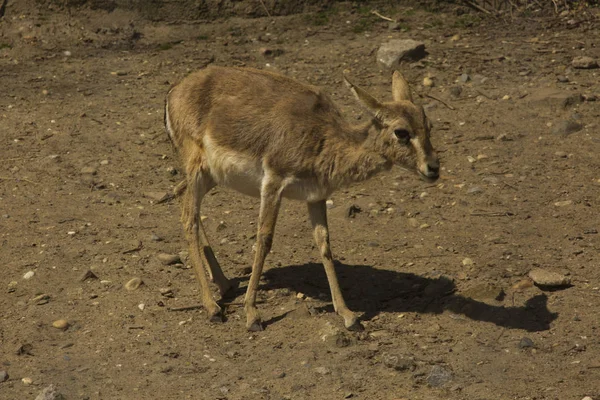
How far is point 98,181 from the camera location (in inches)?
404

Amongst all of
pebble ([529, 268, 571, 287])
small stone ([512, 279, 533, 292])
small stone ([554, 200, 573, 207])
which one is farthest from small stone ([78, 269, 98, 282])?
small stone ([554, 200, 573, 207])

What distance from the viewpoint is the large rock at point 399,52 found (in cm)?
1218

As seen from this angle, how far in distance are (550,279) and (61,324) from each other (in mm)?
3928

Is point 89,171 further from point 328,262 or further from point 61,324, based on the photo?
point 328,262

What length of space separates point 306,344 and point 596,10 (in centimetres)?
787

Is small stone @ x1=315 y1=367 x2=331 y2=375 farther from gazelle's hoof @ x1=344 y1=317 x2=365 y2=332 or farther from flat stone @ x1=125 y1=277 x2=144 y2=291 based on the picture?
flat stone @ x1=125 y1=277 x2=144 y2=291

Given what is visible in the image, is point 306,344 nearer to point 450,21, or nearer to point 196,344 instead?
point 196,344

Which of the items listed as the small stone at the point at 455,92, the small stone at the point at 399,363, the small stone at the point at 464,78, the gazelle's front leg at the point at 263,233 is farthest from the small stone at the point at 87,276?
the small stone at the point at 464,78

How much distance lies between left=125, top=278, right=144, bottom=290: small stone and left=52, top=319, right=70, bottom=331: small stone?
69 cm

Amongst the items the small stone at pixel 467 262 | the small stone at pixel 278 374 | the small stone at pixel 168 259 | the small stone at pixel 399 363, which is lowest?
the small stone at pixel 168 259

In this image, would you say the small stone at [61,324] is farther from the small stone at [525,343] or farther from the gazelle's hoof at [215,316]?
the small stone at [525,343]

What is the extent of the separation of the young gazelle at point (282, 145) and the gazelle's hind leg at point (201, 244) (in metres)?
0.01

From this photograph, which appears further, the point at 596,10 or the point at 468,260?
the point at 596,10

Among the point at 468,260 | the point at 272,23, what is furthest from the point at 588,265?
the point at 272,23
